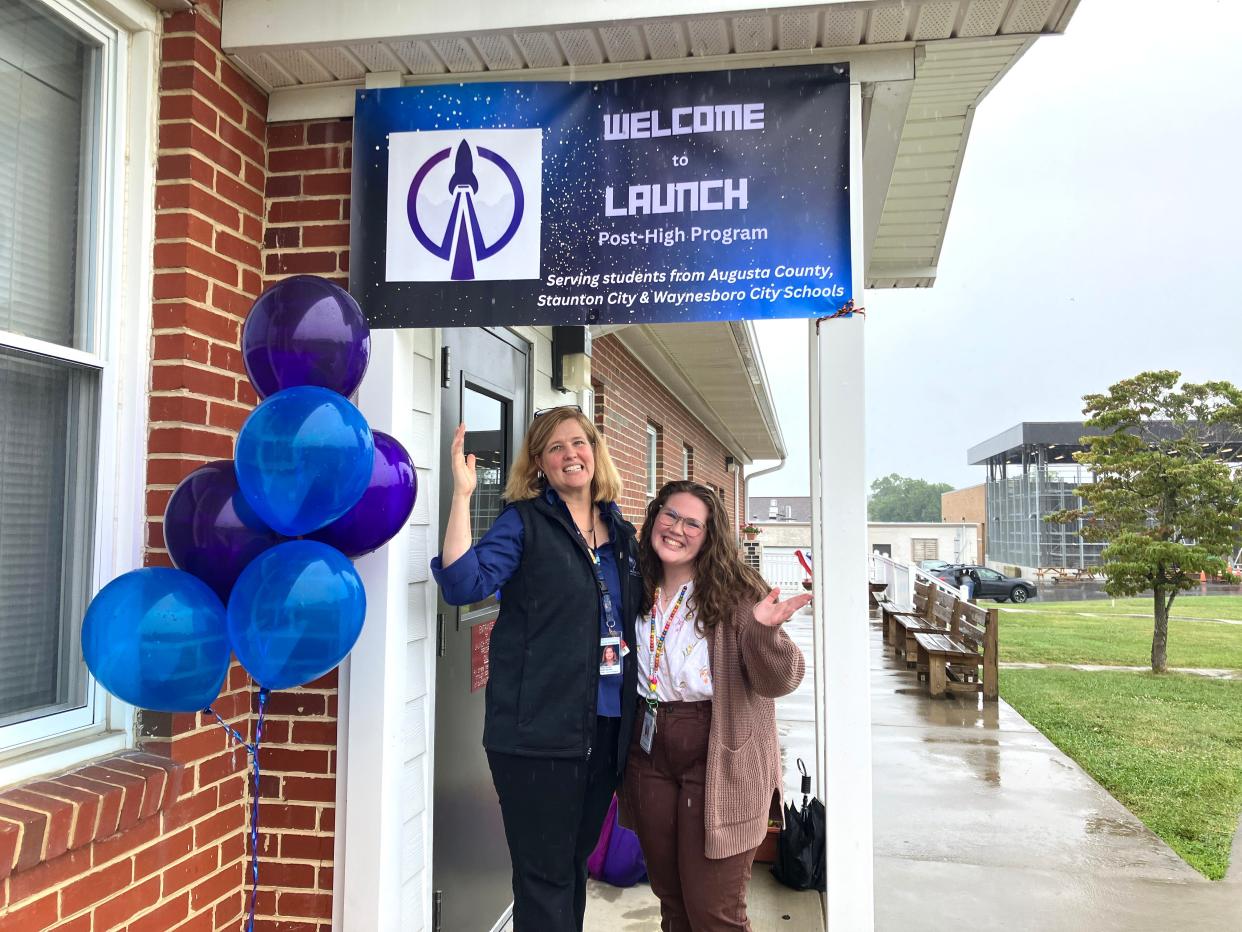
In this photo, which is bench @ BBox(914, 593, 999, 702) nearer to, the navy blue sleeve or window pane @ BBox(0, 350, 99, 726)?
the navy blue sleeve

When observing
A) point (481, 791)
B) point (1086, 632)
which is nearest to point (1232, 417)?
point (1086, 632)

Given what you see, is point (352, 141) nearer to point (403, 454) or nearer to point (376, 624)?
point (403, 454)

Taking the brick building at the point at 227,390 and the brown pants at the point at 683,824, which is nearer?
the brick building at the point at 227,390

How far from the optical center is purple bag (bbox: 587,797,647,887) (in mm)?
3951

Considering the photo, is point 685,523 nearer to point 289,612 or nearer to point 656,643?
point 656,643

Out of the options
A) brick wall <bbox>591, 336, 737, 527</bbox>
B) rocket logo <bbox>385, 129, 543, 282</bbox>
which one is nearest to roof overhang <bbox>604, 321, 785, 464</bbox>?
brick wall <bbox>591, 336, 737, 527</bbox>

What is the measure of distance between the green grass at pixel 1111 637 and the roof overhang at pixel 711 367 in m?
5.26

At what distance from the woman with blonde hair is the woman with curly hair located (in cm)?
9

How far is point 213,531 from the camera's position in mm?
1918

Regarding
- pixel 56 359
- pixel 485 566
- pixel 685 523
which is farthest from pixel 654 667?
pixel 56 359

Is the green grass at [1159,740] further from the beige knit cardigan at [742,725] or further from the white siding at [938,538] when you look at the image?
the white siding at [938,538]

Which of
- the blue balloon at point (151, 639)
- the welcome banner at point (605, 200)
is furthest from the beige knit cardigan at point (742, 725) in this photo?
the blue balloon at point (151, 639)

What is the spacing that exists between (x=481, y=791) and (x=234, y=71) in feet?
8.79

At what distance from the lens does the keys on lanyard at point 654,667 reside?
7.90ft
